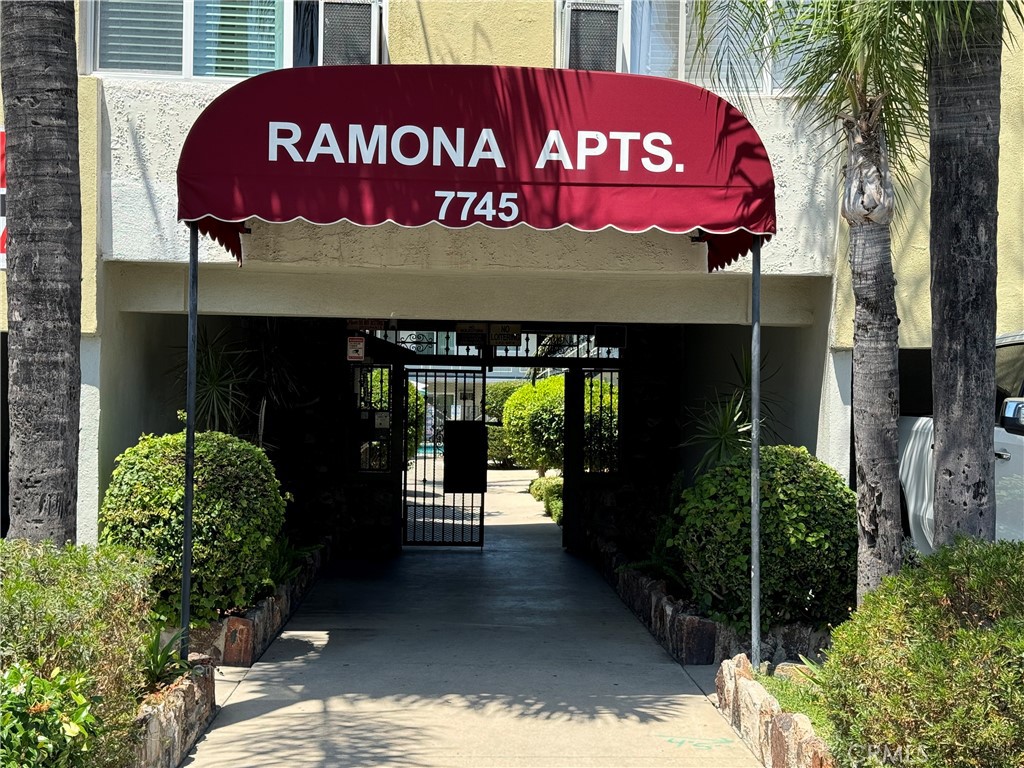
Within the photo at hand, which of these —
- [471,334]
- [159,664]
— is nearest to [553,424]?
[471,334]

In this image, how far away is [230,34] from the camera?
8.05 metres

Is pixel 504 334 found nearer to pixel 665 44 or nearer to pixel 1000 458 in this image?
pixel 665 44

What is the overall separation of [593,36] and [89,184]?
3.90 meters

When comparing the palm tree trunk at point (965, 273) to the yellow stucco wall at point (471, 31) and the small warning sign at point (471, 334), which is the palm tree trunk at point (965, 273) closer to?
the yellow stucco wall at point (471, 31)

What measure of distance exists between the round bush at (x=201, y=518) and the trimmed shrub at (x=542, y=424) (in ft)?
43.1

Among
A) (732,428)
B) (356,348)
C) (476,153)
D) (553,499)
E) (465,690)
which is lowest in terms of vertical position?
(465,690)

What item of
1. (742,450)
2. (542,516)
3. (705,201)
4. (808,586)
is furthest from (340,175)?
(542,516)

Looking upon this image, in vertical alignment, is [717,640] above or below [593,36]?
below

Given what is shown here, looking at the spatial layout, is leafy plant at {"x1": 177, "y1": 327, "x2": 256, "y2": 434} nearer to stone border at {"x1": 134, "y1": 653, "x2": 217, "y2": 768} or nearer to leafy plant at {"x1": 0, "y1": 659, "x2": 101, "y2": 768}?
stone border at {"x1": 134, "y1": 653, "x2": 217, "y2": 768}

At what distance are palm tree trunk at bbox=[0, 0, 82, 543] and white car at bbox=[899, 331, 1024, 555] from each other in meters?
4.90

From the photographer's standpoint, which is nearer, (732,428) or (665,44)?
(665,44)

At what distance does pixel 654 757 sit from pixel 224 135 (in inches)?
168

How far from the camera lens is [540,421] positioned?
→ 875 inches

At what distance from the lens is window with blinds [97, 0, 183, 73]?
26.1ft
